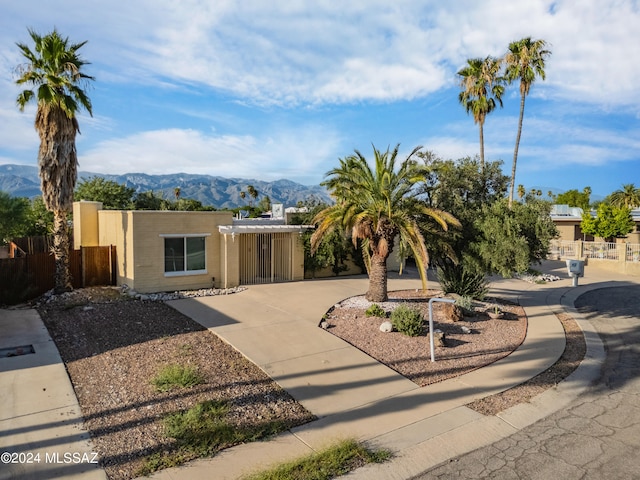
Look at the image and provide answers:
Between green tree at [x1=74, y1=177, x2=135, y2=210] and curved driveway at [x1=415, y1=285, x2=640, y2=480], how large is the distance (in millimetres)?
24099

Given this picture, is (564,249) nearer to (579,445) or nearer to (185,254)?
(185,254)

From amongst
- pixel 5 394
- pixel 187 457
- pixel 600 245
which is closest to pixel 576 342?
pixel 187 457

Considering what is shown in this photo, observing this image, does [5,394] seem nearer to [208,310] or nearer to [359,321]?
[208,310]

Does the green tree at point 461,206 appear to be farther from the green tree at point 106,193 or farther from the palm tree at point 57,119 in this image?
the green tree at point 106,193

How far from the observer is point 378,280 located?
13.6 m

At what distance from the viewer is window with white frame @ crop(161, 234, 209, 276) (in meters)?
15.2

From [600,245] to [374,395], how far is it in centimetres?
2588

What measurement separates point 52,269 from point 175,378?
31.8ft

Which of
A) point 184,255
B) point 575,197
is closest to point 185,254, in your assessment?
point 184,255

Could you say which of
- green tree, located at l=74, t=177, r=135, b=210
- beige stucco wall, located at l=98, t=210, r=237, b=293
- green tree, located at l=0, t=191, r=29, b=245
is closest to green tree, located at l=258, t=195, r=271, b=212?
green tree, located at l=74, t=177, r=135, b=210

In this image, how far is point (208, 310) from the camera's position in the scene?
12.6 metres

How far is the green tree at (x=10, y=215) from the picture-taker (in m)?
17.7

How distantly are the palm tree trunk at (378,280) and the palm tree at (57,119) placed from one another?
33.0 feet

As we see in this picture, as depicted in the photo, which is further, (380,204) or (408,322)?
(380,204)
